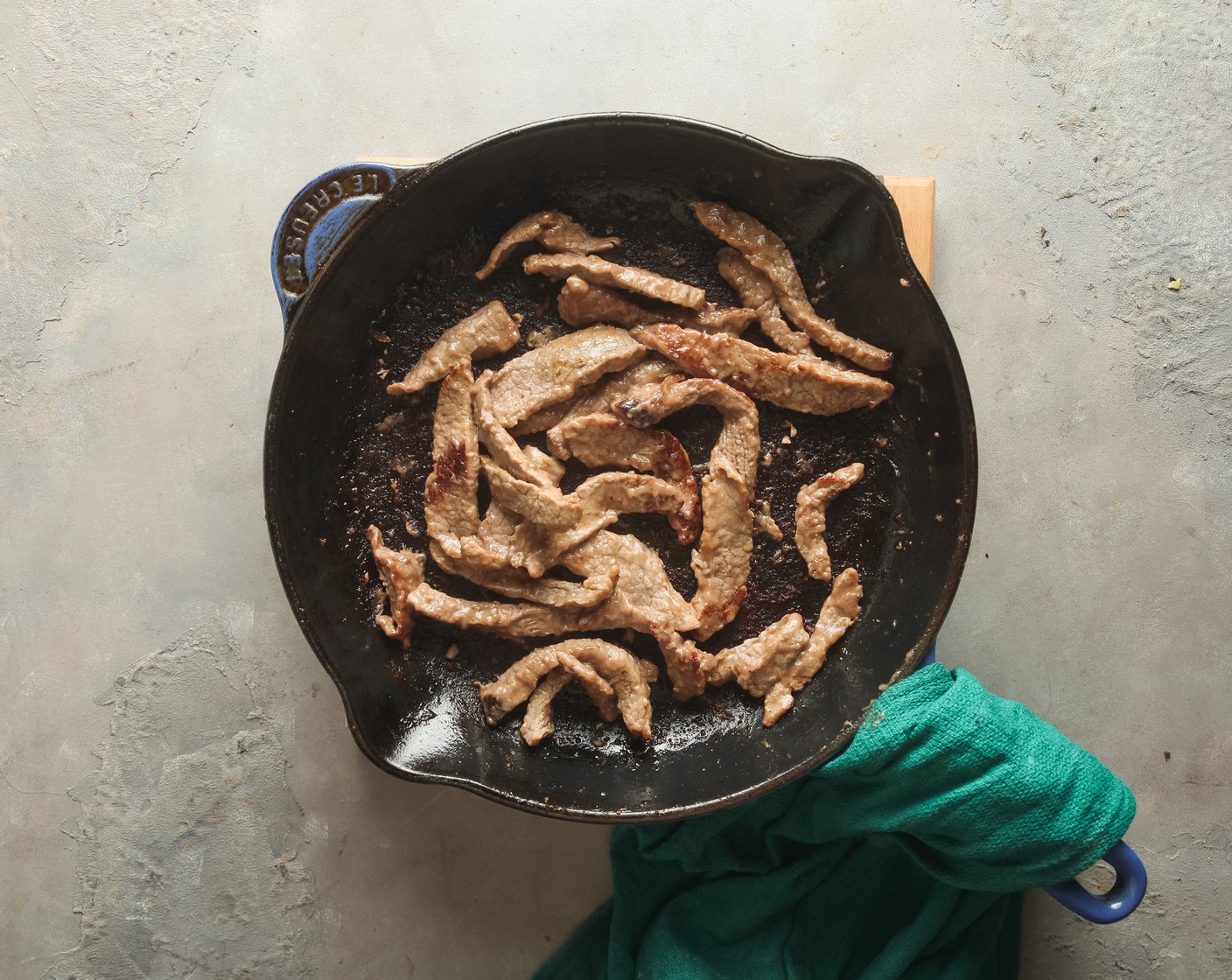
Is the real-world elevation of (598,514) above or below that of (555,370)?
below

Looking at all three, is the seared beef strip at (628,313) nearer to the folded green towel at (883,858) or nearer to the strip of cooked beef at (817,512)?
the strip of cooked beef at (817,512)

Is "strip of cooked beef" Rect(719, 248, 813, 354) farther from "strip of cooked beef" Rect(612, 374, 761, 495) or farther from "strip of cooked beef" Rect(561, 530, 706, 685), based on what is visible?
"strip of cooked beef" Rect(561, 530, 706, 685)

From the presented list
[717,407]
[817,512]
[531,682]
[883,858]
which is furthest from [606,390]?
[883,858]

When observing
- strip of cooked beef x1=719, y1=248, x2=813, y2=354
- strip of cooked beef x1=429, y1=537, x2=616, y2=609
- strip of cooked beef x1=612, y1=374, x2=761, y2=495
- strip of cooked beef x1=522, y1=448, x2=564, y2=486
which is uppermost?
strip of cooked beef x1=719, y1=248, x2=813, y2=354

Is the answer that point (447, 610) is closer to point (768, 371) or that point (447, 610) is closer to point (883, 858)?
point (768, 371)

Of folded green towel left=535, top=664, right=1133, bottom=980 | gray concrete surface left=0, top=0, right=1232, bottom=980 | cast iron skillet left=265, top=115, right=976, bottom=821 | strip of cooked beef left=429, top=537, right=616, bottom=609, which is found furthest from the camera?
gray concrete surface left=0, top=0, right=1232, bottom=980

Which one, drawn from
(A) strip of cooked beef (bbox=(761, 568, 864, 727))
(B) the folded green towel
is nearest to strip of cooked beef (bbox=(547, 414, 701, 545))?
(A) strip of cooked beef (bbox=(761, 568, 864, 727))

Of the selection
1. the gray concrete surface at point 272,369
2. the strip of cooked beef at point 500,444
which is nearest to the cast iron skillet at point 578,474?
the strip of cooked beef at point 500,444

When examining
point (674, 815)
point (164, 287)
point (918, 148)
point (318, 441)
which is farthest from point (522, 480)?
point (918, 148)
